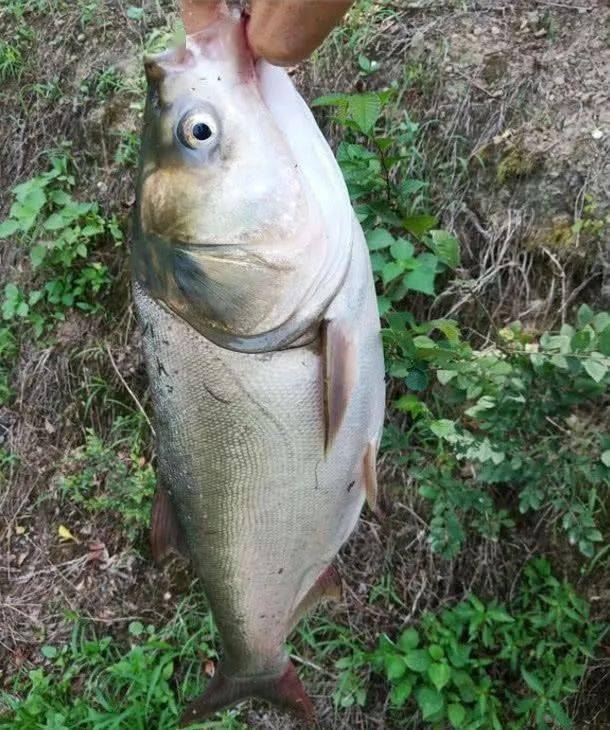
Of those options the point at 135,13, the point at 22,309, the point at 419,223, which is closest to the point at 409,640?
the point at 419,223

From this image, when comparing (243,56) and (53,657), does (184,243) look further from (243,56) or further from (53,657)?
(53,657)

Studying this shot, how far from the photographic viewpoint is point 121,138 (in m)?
3.15

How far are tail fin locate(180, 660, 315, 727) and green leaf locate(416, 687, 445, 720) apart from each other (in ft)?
2.11

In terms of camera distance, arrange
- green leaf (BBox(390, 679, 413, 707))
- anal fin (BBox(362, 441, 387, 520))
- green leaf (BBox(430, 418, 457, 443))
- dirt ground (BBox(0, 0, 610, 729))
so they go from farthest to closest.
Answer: green leaf (BBox(390, 679, 413, 707))
dirt ground (BBox(0, 0, 610, 729))
green leaf (BBox(430, 418, 457, 443))
anal fin (BBox(362, 441, 387, 520))

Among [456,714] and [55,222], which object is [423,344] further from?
[55,222]

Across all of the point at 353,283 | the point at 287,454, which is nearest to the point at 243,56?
the point at 353,283

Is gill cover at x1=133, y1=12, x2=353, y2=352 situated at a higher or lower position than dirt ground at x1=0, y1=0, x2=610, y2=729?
higher

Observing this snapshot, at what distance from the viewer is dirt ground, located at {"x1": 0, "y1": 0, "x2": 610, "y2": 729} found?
2.31m

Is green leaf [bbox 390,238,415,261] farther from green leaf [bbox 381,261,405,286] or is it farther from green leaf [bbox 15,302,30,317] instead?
green leaf [bbox 15,302,30,317]

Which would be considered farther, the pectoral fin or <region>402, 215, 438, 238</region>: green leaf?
<region>402, 215, 438, 238</region>: green leaf

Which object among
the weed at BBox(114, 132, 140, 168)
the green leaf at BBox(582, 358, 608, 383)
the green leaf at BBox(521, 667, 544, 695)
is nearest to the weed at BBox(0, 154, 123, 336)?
the weed at BBox(114, 132, 140, 168)

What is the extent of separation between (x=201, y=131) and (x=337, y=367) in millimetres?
497

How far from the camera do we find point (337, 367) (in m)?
1.33

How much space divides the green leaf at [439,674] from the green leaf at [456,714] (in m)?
0.09
